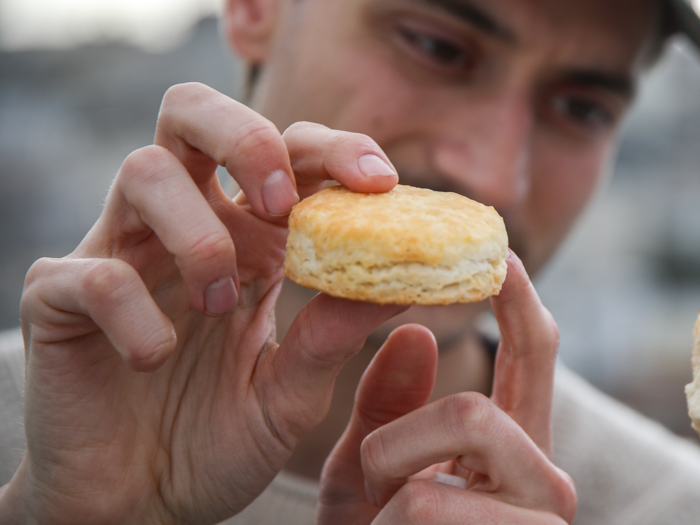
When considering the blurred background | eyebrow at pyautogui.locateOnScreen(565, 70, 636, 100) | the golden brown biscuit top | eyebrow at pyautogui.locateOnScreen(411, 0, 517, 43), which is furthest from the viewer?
the blurred background

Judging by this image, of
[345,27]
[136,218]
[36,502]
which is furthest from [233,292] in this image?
[345,27]

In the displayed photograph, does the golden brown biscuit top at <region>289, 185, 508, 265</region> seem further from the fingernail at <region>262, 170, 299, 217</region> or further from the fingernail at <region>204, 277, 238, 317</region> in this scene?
the fingernail at <region>204, 277, 238, 317</region>

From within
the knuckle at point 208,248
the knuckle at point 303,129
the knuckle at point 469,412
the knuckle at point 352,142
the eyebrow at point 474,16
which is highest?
the eyebrow at point 474,16

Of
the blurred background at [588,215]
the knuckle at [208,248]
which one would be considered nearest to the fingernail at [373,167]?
the knuckle at [208,248]

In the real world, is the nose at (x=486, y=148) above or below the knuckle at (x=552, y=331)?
above

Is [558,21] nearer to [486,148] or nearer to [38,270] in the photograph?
[486,148]

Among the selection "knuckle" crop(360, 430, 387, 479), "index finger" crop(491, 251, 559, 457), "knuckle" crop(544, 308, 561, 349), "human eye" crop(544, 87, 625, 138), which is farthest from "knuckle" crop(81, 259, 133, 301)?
"human eye" crop(544, 87, 625, 138)

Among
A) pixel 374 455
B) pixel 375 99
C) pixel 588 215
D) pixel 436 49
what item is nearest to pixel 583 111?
pixel 436 49

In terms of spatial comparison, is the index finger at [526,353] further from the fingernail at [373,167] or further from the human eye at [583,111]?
the human eye at [583,111]
